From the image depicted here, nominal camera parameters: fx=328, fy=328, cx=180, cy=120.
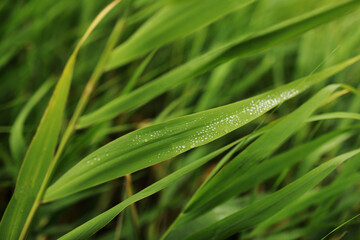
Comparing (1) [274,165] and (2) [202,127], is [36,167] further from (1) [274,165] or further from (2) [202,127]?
(1) [274,165]

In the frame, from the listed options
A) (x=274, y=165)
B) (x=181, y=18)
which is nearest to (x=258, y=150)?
(x=274, y=165)

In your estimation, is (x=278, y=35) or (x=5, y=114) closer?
(x=278, y=35)

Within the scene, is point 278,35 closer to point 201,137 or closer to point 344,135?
point 201,137

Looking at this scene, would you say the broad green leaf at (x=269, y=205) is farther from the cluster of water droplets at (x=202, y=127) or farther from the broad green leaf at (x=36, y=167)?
the broad green leaf at (x=36, y=167)

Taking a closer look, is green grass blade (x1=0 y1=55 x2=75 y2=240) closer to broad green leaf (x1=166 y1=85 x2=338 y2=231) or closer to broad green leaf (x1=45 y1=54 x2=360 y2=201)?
broad green leaf (x1=45 y1=54 x2=360 y2=201)

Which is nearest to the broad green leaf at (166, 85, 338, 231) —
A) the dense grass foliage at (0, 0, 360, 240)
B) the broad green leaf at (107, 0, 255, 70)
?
the dense grass foliage at (0, 0, 360, 240)

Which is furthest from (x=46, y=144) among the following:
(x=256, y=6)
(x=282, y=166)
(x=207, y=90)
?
(x=256, y=6)

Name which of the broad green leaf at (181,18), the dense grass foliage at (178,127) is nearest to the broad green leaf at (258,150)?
the dense grass foliage at (178,127)
